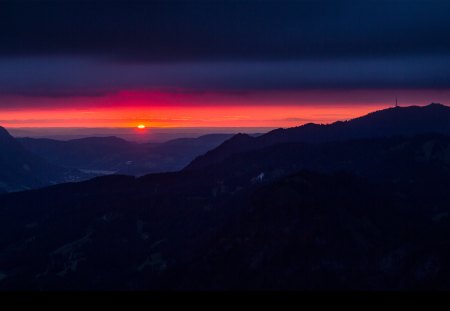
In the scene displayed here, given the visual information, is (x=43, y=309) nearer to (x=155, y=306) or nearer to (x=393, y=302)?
(x=155, y=306)

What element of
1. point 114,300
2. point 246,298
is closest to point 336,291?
point 246,298

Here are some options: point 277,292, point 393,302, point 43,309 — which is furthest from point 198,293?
point 393,302

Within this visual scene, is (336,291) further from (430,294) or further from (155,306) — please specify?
(155,306)

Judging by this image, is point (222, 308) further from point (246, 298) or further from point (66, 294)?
point (66, 294)

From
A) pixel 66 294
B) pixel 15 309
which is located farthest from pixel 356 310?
pixel 15 309

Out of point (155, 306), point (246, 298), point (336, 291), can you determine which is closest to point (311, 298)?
point (336, 291)

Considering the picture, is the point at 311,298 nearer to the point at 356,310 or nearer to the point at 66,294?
the point at 356,310
